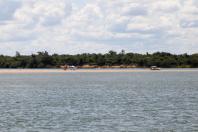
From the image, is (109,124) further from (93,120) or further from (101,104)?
(101,104)

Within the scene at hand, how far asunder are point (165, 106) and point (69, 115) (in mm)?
11752

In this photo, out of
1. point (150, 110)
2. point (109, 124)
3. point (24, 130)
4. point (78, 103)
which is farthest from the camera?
point (78, 103)

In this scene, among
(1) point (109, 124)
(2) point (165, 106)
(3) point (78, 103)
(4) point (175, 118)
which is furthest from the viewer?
(3) point (78, 103)

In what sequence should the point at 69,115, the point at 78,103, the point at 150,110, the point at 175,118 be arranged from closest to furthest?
the point at 175,118 < the point at 69,115 < the point at 150,110 < the point at 78,103

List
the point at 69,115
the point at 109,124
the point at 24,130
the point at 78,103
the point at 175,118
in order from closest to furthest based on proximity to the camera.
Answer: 1. the point at 24,130
2. the point at 109,124
3. the point at 175,118
4. the point at 69,115
5. the point at 78,103

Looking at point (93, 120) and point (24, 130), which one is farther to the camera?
point (93, 120)

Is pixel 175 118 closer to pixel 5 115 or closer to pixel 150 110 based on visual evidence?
pixel 150 110

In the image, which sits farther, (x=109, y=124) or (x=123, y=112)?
(x=123, y=112)

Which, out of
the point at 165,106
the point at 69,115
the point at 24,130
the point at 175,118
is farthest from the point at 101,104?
the point at 24,130

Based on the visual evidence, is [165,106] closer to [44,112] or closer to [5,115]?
[44,112]

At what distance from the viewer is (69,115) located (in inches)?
1742

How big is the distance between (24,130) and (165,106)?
1972 centimetres

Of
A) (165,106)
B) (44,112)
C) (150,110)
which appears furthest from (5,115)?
(165,106)

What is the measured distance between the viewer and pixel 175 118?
41469 millimetres
